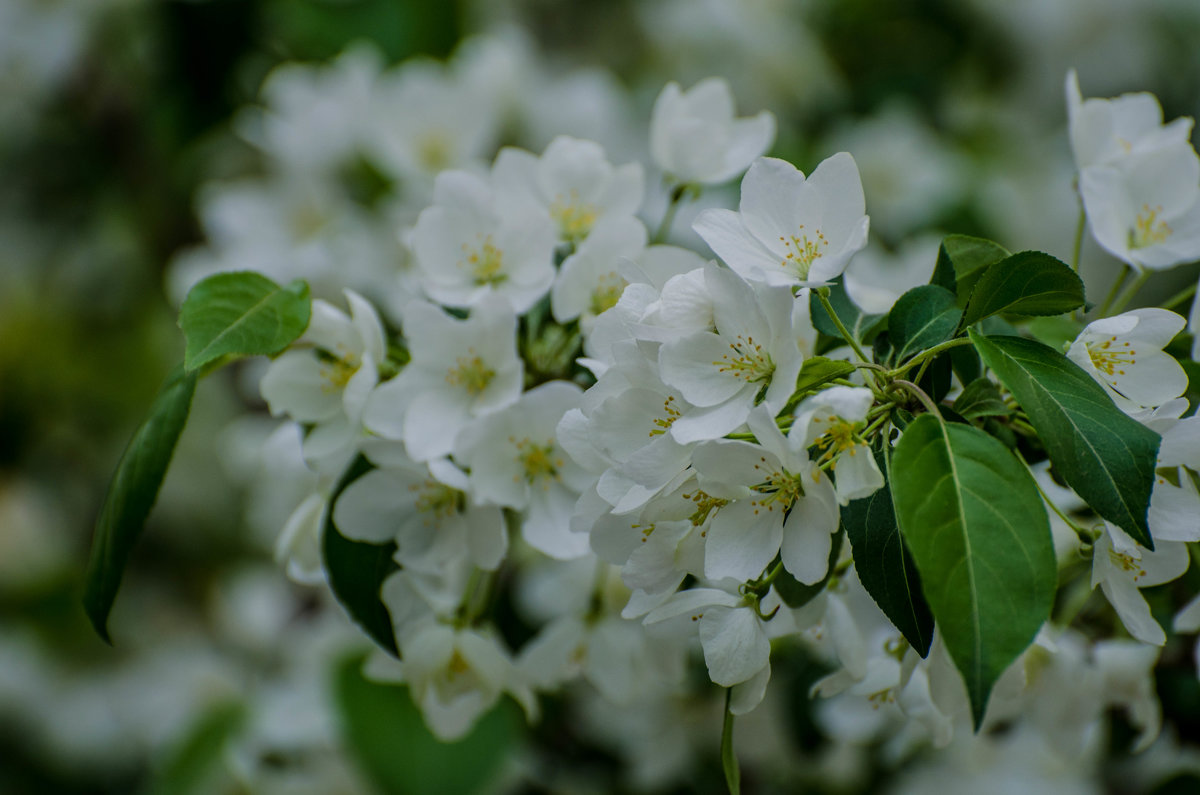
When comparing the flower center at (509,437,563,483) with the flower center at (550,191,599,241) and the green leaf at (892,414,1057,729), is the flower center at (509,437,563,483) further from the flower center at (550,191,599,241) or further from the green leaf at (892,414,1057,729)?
the green leaf at (892,414,1057,729)

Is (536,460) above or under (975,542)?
under

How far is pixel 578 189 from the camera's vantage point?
0.90 m

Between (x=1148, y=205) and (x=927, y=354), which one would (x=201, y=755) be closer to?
(x=927, y=354)

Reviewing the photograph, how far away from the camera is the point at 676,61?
7.54 feet

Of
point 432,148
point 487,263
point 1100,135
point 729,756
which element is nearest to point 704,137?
point 487,263

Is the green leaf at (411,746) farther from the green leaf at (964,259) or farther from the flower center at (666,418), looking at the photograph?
the green leaf at (964,259)

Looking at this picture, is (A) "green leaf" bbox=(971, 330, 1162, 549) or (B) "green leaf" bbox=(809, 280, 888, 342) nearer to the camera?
(A) "green leaf" bbox=(971, 330, 1162, 549)

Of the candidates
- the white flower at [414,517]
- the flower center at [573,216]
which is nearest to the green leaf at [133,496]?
the white flower at [414,517]

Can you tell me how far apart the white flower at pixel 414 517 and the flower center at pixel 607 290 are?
0.20 metres

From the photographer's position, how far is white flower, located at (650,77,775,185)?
0.93 m

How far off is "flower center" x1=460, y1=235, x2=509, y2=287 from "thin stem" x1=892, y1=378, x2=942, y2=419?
378 millimetres

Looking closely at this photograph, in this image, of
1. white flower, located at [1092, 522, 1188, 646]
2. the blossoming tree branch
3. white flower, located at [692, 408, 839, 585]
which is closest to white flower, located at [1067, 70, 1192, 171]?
the blossoming tree branch

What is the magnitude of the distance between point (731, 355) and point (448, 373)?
0.28 meters

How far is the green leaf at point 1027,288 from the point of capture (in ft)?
2.08
